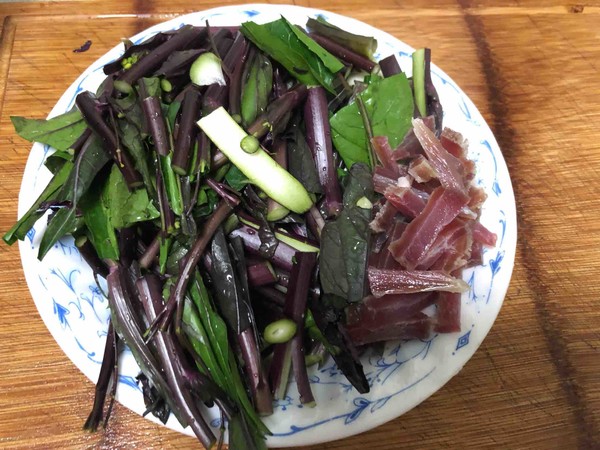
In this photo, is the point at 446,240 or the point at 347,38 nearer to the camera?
the point at 446,240

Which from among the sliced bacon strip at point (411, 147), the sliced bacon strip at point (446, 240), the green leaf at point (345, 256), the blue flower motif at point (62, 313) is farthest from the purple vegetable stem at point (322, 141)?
the blue flower motif at point (62, 313)

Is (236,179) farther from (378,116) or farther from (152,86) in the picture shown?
(378,116)

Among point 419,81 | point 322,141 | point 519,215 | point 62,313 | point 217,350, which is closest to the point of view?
point 217,350

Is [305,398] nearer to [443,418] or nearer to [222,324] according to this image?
[222,324]

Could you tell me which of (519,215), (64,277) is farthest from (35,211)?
(519,215)

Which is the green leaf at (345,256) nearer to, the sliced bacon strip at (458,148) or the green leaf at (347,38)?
the sliced bacon strip at (458,148)

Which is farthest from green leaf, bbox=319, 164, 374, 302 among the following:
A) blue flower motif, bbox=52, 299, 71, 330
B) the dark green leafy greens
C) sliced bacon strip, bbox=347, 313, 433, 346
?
blue flower motif, bbox=52, 299, 71, 330
